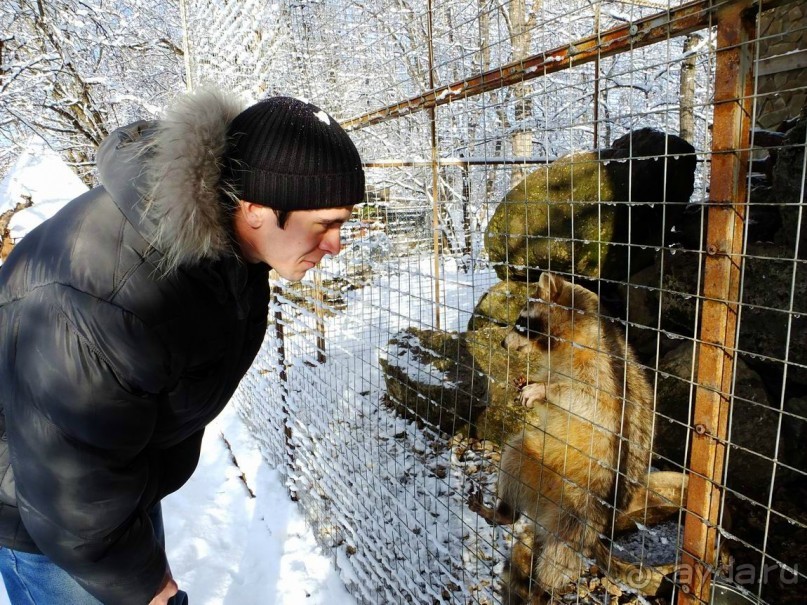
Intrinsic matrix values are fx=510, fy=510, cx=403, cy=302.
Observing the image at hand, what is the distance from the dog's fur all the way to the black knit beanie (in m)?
1.48

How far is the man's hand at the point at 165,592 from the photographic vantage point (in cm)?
163

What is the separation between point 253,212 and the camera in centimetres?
152

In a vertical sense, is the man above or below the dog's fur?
above

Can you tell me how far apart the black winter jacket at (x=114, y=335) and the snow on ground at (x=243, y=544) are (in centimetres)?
195

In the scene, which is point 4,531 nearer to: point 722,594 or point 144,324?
point 144,324

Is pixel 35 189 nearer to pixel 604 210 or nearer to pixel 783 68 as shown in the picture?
pixel 604 210

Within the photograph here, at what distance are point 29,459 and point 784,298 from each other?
3612 mm

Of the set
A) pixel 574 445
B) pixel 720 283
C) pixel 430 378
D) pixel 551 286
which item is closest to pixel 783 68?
pixel 551 286

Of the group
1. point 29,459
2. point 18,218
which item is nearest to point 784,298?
point 29,459

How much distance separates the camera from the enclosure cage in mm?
1435

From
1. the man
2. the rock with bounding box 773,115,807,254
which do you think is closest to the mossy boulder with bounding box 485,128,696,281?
the rock with bounding box 773,115,807,254

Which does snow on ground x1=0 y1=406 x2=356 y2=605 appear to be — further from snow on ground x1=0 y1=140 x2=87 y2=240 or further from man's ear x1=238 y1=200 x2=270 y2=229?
snow on ground x1=0 y1=140 x2=87 y2=240

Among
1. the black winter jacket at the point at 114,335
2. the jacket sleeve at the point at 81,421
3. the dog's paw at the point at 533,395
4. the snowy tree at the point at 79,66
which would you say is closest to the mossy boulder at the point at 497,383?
the dog's paw at the point at 533,395

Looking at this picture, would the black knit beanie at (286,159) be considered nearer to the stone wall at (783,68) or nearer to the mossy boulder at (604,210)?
the mossy boulder at (604,210)
